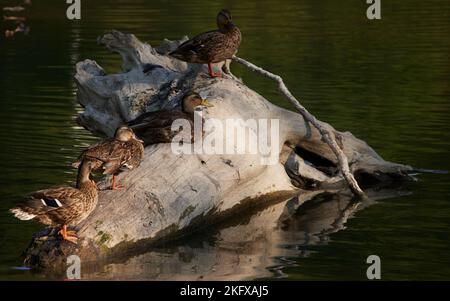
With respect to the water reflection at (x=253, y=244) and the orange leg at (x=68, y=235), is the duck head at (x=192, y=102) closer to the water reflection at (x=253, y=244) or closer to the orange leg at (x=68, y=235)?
the water reflection at (x=253, y=244)

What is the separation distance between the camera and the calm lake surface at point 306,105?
37.8 ft

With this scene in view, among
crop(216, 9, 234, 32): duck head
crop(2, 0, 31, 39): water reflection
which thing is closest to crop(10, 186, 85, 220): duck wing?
crop(216, 9, 234, 32): duck head

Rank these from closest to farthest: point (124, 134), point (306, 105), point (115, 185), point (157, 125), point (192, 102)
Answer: point (115, 185)
point (124, 134)
point (157, 125)
point (192, 102)
point (306, 105)

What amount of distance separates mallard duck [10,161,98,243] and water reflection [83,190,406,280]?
0.52m

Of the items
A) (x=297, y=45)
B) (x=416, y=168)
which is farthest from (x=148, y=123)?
(x=297, y=45)

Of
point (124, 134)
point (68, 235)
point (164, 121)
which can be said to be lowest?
point (68, 235)

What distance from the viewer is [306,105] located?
20375mm

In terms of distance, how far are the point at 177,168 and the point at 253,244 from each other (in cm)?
125

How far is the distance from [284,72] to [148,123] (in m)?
11.6

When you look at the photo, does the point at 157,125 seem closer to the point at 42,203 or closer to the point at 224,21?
the point at 224,21

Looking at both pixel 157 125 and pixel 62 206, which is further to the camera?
pixel 157 125

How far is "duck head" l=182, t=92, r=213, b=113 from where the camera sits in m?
13.6

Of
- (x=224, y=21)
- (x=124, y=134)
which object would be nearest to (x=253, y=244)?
(x=124, y=134)

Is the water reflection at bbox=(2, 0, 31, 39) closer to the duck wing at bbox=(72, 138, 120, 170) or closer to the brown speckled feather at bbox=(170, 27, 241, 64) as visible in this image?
the brown speckled feather at bbox=(170, 27, 241, 64)
